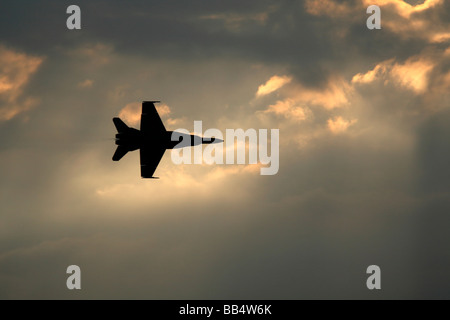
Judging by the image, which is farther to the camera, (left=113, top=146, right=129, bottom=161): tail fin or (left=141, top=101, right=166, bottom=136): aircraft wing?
(left=113, top=146, right=129, bottom=161): tail fin

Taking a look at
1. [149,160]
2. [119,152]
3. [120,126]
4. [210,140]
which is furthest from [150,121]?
[210,140]

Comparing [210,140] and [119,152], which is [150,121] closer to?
[119,152]

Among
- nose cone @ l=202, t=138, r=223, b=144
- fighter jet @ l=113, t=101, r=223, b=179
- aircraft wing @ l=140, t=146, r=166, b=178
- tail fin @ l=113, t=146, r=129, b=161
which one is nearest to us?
fighter jet @ l=113, t=101, r=223, b=179

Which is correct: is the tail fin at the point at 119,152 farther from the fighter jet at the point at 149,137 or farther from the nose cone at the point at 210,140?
the nose cone at the point at 210,140

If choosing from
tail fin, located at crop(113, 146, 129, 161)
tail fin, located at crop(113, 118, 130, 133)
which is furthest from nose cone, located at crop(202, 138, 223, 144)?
tail fin, located at crop(113, 146, 129, 161)

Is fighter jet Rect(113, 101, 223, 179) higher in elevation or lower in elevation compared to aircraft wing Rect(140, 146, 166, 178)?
higher

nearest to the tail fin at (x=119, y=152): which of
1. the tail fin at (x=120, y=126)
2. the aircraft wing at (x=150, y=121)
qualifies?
the tail fin at (x=120, y=126)

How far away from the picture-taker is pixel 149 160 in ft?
369

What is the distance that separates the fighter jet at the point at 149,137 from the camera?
108m

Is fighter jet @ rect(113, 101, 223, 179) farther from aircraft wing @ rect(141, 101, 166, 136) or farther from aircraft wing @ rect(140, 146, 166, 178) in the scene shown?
aircraft wing @ rect(140, 146, 166, 178)

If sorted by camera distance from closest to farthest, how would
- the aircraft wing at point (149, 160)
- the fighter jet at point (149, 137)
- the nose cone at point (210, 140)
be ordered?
the fighter jet at point (149, 137), the nose cone at point (210, 140), the aircraft wing at point (149, 160)

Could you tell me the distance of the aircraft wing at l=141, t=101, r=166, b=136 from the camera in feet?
355
